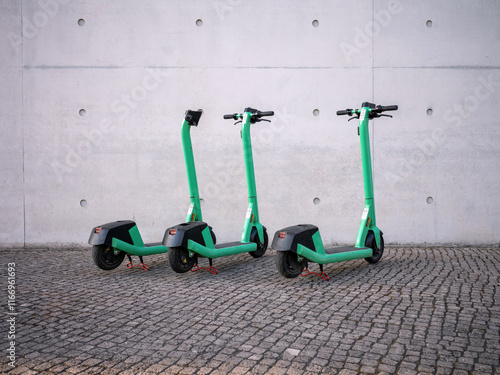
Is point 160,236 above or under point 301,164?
under

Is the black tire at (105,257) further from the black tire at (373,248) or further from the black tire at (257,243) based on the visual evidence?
the black tire at (373,248)

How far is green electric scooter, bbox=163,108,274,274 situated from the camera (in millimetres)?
4723

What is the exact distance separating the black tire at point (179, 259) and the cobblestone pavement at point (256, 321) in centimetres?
16

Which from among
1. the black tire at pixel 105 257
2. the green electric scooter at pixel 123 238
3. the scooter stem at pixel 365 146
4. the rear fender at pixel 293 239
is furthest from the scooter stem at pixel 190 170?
the scooter stem at pixel 365 146

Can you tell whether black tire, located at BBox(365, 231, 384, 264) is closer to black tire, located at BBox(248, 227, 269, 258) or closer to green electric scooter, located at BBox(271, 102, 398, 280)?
green electric scooter, located at BBox(271, 102, 398, 280)

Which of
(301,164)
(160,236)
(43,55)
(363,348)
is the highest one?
(43,55)

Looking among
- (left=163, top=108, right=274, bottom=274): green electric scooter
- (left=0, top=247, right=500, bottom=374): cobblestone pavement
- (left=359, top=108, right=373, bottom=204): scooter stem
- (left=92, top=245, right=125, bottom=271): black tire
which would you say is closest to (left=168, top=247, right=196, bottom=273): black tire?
(left=163, top=108, right=274, bottom=274): green electric scooter

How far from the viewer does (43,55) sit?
6.84m

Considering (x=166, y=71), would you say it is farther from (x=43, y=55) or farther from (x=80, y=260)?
(x=80, y=260)

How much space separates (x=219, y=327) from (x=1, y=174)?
511 centimetres

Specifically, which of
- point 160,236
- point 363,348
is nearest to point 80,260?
point 160,236

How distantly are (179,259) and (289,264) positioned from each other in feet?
3.69

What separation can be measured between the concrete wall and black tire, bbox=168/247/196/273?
6.57 feet

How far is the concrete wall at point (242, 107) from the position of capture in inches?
269
